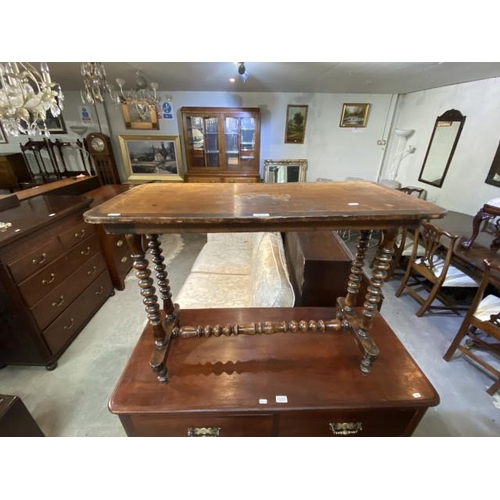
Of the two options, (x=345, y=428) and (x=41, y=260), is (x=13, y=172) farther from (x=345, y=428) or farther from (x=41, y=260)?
(x=345, y=428)

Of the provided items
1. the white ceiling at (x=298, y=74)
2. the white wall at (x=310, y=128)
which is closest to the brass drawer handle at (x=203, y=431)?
the white ceiling at (x=298, y=74)

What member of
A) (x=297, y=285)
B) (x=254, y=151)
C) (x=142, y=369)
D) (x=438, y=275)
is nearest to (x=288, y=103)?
(x=254, y=151)

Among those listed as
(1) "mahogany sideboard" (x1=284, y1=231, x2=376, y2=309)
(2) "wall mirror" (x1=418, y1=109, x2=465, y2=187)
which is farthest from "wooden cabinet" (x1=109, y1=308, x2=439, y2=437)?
(2) "wall mirror" (x1=418, y1=109, x2=465, y2=187)

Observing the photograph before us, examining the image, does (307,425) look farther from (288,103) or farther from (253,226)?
(288,103)

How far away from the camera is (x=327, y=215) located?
2.05 feet

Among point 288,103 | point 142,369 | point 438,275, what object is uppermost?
point 288,103

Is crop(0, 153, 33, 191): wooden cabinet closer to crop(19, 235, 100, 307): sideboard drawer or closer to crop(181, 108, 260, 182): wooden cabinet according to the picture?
crop(181, 108, 260, 182): wooden cabinet

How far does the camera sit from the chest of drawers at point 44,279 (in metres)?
1.39

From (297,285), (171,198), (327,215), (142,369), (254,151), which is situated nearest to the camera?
(327,215)

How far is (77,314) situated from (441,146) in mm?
4547

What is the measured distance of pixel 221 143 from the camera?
12.6ft

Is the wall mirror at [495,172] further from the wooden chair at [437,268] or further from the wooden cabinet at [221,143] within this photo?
the wooden cabinet at [221,143]

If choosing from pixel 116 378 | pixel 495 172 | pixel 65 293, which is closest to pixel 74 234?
pixel 65 293
